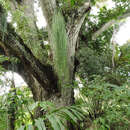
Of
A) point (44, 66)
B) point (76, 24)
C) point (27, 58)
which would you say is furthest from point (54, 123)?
point (76, 24)

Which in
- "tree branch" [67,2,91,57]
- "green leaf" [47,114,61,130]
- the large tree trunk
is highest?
"tree branch" [67,2,91,57]

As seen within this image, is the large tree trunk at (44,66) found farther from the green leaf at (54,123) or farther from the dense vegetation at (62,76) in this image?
the green leaf at (54,123)

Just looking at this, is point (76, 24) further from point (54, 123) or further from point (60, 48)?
point (54, 123)

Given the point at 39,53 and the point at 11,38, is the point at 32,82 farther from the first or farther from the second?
the point at 11,38

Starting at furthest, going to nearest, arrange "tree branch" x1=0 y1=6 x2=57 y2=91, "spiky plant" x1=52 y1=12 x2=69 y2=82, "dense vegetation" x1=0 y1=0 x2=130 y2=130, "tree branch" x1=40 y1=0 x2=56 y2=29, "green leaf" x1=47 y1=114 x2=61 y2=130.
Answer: "tree branch" x1=40 y1=0 x2=56 y2=29
"tree branch" x1=0 y1=6 x2=57 y2=91
"spiky plant" x1=52 y1=12 x2=69 y2=82
"dense vegetation" x1=0 y1=0 x2=130 y2=130
"green leaf" x1=47 y1=114 x2=61 y2=130

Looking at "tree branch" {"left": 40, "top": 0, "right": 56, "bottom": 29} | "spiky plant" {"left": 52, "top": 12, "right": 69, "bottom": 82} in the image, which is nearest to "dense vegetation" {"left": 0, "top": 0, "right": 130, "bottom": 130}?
"spiky plant" {"left": 52, "top": 12, "right": 69, "bottom": 82}

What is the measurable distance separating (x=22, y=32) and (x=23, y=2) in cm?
91

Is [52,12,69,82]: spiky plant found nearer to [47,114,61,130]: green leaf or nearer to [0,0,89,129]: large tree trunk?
[0,0,89,129]: large tree trunk

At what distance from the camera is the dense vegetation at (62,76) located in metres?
0.80

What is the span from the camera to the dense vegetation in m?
0.80

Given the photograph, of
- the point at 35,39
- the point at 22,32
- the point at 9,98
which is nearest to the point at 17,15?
the point at 22,32

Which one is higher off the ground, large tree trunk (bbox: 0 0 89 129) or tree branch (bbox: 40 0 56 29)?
tree branch (bbox: 40 0 56 29)

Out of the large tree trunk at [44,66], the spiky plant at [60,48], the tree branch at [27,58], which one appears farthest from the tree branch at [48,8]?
the spiky plant at [60,48]

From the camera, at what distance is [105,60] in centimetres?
283
